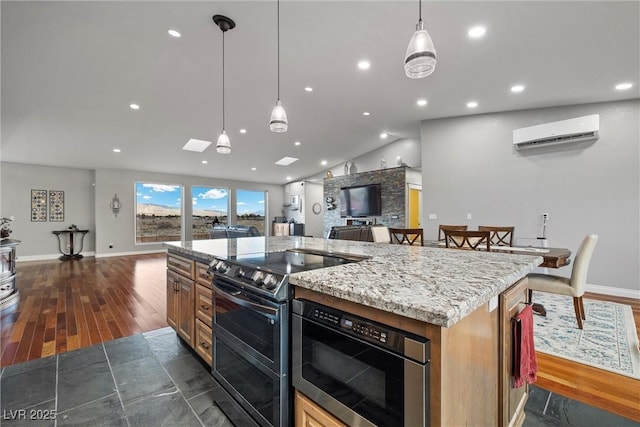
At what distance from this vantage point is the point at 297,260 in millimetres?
1641

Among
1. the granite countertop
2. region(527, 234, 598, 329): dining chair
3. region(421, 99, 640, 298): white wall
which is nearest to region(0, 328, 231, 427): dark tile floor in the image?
→ the granite countertop

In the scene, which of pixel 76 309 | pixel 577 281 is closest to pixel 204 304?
pixel 76 309

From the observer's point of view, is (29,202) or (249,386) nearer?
(249,386)

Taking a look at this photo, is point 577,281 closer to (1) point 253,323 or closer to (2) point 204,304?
(1) point 253,323

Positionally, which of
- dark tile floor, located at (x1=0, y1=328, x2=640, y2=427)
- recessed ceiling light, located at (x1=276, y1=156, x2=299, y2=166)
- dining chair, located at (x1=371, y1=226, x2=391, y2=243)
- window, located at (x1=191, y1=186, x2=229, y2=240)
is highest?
recessed ceiling light, located at (x1=276, y1=156, x2=299, y2=166)

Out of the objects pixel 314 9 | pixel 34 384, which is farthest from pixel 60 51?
pixel 34 384

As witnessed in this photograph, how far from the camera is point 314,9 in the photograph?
8.05ft

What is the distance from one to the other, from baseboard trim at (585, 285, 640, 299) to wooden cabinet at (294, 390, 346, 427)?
4984 millimetres

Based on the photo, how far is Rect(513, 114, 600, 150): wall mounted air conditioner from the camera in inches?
150

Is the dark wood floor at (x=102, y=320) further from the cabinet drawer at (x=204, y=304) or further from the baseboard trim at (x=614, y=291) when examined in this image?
the cabinet drawer at (x=204, y=304)

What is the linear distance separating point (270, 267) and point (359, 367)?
2.08 ft

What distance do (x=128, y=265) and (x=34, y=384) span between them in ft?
17.1

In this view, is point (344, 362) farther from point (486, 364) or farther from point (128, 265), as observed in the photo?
point (128, 265)

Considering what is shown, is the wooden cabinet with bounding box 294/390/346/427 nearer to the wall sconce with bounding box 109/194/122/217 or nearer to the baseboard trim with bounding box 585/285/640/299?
the baseboard trim with bounding box 585/285/640/299
